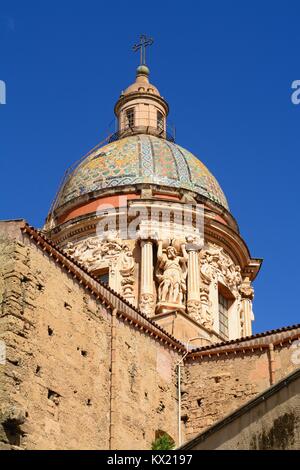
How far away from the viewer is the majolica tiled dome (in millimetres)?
38594

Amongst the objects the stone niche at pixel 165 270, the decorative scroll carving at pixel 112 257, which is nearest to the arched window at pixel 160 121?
the stone niche at pixel 165 270

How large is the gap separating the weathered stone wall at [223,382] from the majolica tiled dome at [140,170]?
10.6 m

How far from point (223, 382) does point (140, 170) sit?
12.2 metres

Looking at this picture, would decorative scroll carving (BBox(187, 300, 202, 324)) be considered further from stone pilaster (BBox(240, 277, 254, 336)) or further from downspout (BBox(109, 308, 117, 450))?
downspout (BBox(109, 308, 117, 450))

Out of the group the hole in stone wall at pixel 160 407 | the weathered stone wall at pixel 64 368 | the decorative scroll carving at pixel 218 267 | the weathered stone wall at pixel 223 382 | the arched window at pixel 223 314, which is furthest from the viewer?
the arched window at pixel 223 314

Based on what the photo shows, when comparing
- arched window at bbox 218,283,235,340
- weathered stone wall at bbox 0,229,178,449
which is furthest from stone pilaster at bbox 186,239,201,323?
weathered stone wall at bbox 0,229,178,449

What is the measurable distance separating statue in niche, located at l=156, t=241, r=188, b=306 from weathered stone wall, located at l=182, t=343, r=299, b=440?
19.0 ft

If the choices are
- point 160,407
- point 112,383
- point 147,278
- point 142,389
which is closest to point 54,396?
point 112,383

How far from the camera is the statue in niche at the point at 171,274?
35281 millimetres

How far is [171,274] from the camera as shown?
3559 cm

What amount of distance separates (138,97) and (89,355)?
66.9 feet

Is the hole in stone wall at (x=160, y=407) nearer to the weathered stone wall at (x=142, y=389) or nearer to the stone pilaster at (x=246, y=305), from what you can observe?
the weathered stone wall at (x=142, y=389)

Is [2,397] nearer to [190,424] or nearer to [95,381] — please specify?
[95,381]

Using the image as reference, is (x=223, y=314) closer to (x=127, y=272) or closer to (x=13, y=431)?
(x=127, y=272)
